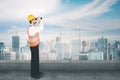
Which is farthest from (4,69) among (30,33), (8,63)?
(30,33)

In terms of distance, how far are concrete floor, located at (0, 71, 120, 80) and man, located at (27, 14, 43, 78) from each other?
244mm

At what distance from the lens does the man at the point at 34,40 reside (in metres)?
7.44

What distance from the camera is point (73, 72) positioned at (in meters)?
8.18

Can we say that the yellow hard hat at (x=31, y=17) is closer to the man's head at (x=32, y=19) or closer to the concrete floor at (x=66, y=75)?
the man's head at (x=32, y=19)

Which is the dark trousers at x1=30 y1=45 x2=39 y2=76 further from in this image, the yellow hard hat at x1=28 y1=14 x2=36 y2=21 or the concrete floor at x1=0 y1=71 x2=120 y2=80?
the yellow hard hat at x1=28 y1=14 x2=36 y2=21

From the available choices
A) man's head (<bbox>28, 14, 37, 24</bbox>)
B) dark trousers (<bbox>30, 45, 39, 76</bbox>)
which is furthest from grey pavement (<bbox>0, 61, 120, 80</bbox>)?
man's head (<bbox>28, 14, 37, 24</bbox>)

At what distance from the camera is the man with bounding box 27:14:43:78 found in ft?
24.4

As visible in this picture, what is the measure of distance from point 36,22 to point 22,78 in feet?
5.17

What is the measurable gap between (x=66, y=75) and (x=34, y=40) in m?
1.36

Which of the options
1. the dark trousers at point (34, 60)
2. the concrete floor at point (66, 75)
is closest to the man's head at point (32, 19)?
the dark trousers at point (34, 60)

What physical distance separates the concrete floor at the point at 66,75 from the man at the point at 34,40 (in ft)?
0.80

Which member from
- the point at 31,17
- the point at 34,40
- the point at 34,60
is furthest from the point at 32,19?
the point at 34,60

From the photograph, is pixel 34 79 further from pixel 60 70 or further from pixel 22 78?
pixel 60 70

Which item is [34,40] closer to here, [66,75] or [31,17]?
[31,17]
